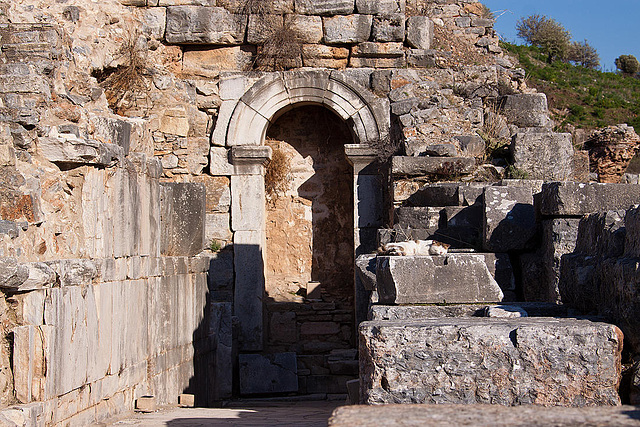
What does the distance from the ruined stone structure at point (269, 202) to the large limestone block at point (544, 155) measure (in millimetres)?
27

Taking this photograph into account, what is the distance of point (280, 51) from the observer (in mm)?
10031

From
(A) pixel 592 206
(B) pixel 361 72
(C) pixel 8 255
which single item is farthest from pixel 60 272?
(B) pixel 361 72

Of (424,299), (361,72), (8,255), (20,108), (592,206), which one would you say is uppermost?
(361,72)

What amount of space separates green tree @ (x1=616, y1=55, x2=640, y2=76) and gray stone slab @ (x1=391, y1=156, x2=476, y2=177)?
53.6 ft

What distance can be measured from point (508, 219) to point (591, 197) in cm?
72

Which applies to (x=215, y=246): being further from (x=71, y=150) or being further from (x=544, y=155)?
(x=71, y=150)

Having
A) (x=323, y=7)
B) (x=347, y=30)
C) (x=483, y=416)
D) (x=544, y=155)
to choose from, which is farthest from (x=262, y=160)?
(x=483, y=416)

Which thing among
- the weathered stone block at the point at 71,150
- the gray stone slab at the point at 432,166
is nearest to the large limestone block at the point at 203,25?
the gray stone slab at the point at 432,166

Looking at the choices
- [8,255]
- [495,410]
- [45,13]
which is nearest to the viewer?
[495,410]

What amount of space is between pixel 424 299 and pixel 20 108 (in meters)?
3.03

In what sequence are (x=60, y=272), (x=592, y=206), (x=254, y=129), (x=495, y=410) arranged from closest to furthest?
(x=495, y=410)
(x=60, y=272)
(x=592, y=206)
(x=254, y=129)

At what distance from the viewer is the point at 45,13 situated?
8.05 metres

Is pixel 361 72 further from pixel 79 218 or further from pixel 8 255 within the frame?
pixel 8 255

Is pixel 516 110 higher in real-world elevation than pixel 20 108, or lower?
higher
